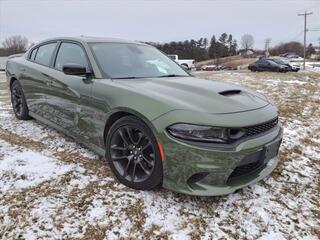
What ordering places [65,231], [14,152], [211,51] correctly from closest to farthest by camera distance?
[65,231] → [14,152] → [211,51]

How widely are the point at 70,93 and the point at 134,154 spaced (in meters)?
1.25

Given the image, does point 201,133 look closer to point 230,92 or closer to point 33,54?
point 230,92

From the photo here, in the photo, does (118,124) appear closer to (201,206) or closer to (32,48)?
(201,206)

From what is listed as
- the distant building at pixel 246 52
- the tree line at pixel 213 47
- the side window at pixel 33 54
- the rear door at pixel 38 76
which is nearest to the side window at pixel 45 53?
the rear door at pixel 38 76

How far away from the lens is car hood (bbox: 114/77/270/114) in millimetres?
2553

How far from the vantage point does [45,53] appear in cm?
445

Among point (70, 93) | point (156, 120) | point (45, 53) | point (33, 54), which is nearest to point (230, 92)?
point (156, 120)

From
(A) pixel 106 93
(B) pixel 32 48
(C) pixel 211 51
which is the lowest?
(C) pixel 211 51

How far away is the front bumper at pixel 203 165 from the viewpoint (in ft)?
7.74

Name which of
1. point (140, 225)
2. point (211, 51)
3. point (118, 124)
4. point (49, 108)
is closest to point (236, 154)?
point (140, 225)

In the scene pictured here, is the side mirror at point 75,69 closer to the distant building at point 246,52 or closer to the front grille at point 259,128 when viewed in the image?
the front grille at point 259,128

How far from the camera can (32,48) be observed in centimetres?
497

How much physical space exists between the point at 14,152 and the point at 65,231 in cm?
183

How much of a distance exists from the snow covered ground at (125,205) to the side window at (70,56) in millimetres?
1149
